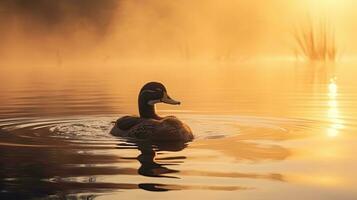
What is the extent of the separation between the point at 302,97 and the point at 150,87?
28.4 ft

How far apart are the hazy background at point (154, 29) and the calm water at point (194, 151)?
3892cm

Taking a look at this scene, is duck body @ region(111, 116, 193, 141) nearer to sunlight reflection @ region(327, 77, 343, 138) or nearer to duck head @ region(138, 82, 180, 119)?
duck head @ region(138, 82, 180, 119)

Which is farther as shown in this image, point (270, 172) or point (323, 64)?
point (323, 64)

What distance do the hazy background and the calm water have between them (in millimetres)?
38921

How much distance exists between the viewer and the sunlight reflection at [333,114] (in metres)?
14.4

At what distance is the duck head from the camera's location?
1498cm

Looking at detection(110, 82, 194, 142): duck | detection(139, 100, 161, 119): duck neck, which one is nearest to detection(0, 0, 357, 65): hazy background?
detection(139, 100, 161, 119): duck neck

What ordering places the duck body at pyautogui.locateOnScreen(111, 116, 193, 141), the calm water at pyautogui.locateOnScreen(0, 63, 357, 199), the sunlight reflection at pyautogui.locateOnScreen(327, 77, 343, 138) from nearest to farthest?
the calm water at pyautogui.locateOnScreen(0, 63, 357, 199), the duck body at pyautogui.locateOnScreen(111, 116, 193, 141), the sunlight reflection at pyautogui.locateOnScreen(327, 77, 343, 138)

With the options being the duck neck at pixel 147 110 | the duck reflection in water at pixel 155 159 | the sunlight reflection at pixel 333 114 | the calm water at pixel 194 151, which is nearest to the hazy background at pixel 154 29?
the sunlight reflection at pixel 333 114

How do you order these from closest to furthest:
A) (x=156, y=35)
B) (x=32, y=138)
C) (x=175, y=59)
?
(x=32, y=138) → (x=175, y=59) → (x=156, y=35)

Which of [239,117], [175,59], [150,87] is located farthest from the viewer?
[175,59]

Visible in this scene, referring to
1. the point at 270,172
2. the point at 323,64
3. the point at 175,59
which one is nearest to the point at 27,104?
the point at 270,172

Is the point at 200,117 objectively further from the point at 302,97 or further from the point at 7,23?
the point at 7,23

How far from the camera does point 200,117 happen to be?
17.3 meters
